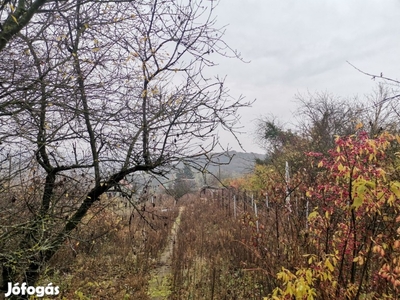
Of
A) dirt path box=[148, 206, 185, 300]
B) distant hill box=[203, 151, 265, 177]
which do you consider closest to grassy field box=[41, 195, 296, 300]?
dirt path box=[148, 206, 185, 300]

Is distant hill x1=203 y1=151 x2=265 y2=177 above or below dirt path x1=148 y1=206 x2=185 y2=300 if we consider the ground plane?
above

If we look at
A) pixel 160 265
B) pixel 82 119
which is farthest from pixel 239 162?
pixel 82 119

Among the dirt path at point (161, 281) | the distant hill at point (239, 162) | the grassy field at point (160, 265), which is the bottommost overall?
the dirt path at point (161, 281)

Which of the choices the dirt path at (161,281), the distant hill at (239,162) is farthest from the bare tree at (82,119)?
the dirt path at (161,281)

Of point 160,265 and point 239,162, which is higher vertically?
point 239,162

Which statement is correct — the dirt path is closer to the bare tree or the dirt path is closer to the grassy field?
the grassy field

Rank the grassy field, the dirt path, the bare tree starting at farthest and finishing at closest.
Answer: the dirt path
the grassy field
the bare tree

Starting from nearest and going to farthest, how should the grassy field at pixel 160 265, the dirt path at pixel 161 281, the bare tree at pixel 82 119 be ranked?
the bare tree at pixel 82 119
the grassy field at pixel 160 265
the dirt path at pixel 161 281

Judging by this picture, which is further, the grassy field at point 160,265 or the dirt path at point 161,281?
the dirt path at point 161,281

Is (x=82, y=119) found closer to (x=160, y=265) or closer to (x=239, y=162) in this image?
(x=160, y=265)

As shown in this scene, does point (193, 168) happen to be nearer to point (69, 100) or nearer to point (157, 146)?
point (157, 146)

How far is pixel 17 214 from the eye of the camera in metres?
3.09

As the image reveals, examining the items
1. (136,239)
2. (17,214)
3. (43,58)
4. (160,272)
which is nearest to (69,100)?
(43,58)

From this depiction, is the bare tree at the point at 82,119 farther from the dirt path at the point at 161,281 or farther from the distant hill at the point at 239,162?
the dirt path at the point at 161,281
